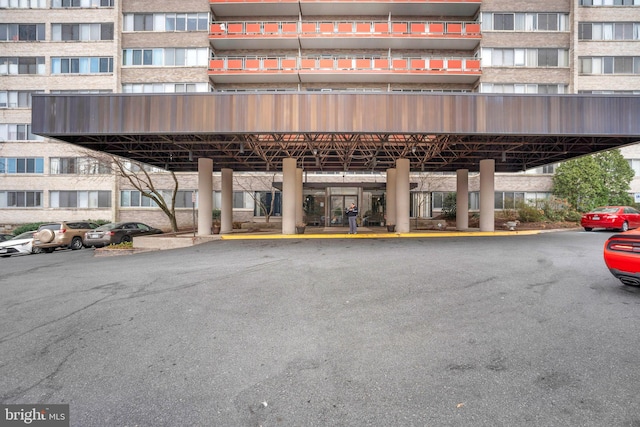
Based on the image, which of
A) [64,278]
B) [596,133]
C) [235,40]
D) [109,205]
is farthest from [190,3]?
[596,133]

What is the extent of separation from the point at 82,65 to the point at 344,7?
78.9ft

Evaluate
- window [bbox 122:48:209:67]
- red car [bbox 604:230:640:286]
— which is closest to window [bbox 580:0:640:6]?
window [bbox 122:48:209:67]

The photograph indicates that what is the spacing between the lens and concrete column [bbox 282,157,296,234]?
1790cm

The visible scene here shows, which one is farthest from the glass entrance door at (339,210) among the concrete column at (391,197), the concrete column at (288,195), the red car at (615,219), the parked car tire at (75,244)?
the parked car tire at (75,244)

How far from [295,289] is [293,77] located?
2638 centimetres

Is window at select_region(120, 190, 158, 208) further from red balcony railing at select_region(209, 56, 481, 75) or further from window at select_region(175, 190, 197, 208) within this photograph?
red balcony railing at select_region(209, 56, 481, 75)

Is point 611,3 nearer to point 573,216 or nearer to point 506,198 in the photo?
point 506,198

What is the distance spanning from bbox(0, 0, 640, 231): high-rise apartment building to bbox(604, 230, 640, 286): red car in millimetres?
23402

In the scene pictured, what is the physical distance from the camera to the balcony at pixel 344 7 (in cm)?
2884

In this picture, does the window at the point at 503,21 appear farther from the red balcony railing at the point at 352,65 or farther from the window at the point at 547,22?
the red balcony railing at the point at 352,65

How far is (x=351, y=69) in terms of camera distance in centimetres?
2903

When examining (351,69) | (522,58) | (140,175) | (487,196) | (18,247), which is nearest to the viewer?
(18,247)

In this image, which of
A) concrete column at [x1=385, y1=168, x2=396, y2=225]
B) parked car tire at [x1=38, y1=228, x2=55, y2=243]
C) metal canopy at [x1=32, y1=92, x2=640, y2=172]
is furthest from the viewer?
concrete column at [x1=385, y1=168, x2=396, y2=225]

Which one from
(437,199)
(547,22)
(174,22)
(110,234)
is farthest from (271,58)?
(547,22)
